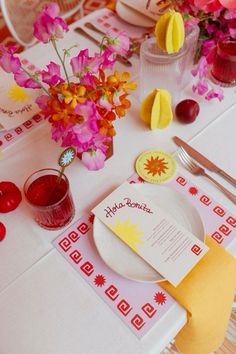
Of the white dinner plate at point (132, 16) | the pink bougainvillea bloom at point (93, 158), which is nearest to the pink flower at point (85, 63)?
the pink bougainvillea bloom at point (93, 158)

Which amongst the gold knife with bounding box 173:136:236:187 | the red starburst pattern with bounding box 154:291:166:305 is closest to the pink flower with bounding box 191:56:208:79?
the gold knife with bounding box 173:136:236:187

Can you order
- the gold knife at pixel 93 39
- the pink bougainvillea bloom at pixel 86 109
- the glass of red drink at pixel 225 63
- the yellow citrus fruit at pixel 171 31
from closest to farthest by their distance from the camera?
the pink bougainvillea bloom at pixel 86 109
the yellow citrus fruit at pixel 171 31
the glass of red drink at pixel 225 63
the gold knife at pixel 93 39

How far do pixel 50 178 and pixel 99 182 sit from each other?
0.41ft

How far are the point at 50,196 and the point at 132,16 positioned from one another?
0.73 meters

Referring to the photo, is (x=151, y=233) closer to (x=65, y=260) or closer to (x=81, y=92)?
(x=65, y=260)

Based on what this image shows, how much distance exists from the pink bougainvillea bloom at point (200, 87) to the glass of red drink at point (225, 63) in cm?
6

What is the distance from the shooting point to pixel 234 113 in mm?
899

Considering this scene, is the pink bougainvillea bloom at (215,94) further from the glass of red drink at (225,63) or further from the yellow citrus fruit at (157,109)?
the yellow citrus fruit at (157,109)

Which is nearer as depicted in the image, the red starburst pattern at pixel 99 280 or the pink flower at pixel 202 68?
the red starburst pattern at pixel 99 280

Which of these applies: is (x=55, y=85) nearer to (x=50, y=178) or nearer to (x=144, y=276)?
(x=50, y=178)

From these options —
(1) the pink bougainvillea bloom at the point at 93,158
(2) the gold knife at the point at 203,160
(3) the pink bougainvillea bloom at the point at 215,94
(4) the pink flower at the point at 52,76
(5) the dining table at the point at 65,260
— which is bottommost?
(5) the dining table at the point at 65,260

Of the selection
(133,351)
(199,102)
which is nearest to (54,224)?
(133,351)

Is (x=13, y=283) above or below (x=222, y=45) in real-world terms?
below

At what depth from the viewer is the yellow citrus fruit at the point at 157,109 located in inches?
31.8
